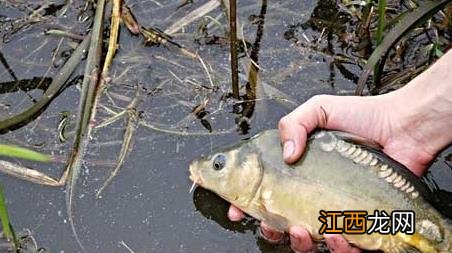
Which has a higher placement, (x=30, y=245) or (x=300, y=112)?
(x=300, y=112)

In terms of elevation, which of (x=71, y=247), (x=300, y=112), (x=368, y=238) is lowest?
(x=71, y=247)

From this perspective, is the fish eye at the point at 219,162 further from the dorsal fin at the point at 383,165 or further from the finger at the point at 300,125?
the dorsal fin at the point at 383,165

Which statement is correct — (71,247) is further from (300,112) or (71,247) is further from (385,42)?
(385,42)

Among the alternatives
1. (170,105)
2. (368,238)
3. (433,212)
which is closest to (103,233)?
(170,105)

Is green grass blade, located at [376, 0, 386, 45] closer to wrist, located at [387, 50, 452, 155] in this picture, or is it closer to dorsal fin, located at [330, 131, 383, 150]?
wrist, located at [387, 50, 452, 155]

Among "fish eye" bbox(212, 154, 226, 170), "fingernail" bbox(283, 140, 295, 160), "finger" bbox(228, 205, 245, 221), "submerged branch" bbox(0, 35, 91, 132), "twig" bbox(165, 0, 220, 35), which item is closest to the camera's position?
"fingernail" bbox(283, 140, 295, 160)

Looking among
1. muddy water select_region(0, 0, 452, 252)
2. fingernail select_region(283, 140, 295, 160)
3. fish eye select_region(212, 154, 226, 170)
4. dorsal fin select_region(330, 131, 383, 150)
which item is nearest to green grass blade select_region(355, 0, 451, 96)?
muddy water select_region(0, 0, 452, 252)

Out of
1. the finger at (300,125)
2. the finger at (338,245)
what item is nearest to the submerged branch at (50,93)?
the finger at (300,125)
